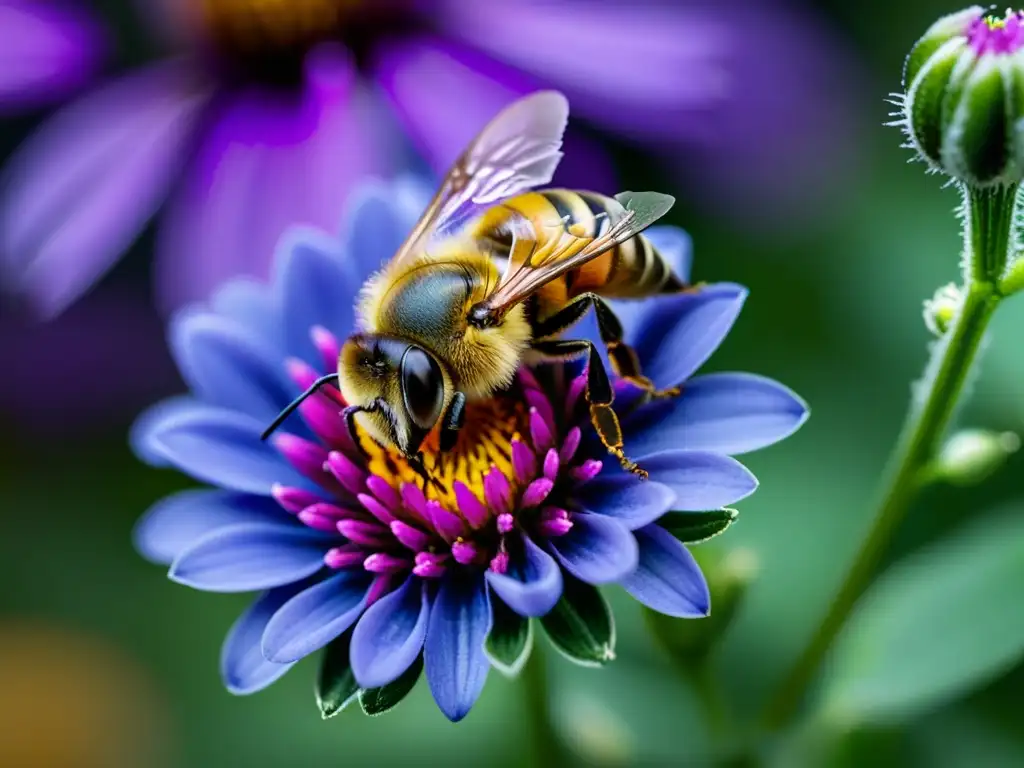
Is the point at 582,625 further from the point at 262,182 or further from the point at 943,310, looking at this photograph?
the point at 262,182

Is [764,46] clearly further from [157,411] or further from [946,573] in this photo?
[157,411]

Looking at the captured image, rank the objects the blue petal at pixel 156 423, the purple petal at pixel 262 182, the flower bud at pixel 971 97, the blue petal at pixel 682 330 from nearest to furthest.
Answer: the flower bud at pixel 971 97
the blue petal at pixel 682 330
the blue petal at pixel 156 423
the purple petal at pixel 262 182

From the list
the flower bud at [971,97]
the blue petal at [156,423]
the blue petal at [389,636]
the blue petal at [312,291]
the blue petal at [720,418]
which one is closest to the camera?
the flower bud at [971,97]

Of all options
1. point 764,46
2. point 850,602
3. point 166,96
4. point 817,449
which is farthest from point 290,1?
point 850,602

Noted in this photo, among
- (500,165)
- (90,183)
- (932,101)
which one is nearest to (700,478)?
(932,101)

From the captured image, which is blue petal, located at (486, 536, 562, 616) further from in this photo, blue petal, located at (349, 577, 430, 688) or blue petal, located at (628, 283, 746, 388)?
blue petal, located at (628, 283, 746, 388)

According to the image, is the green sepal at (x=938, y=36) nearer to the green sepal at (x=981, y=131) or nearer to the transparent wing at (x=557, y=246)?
the green sepal at (x=981, y=131)

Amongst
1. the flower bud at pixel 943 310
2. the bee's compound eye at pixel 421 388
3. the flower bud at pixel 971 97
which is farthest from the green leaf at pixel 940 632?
the bee's compound eye at pixel 421 388

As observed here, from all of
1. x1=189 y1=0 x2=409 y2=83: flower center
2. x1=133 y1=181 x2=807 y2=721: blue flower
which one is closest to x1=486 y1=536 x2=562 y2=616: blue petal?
x1=133 y1=181 x2=807 y2=721: blue flower
